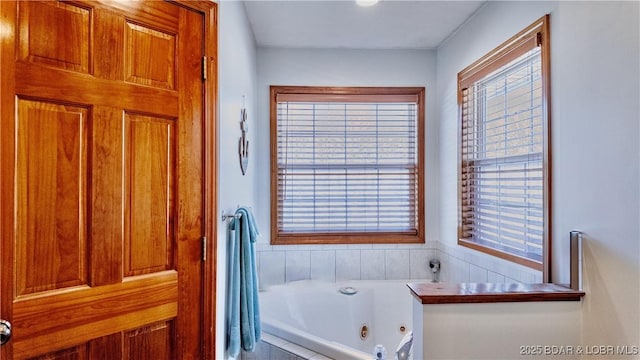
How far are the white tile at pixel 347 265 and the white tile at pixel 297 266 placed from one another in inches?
9.7

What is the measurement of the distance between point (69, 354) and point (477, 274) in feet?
7.33

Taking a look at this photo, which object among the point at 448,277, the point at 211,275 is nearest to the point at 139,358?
the point at 211,275

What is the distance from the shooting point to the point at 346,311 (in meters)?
2.73

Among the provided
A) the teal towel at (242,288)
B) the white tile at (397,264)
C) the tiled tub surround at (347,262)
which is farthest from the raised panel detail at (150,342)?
the white tile at (397,264)

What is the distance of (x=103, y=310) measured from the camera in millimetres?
1248

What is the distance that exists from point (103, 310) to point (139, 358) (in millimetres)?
245

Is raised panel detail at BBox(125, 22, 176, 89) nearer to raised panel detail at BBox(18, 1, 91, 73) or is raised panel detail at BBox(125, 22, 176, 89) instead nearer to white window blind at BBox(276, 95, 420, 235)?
raised panel detail at BBox(18, 1, 91, 73)

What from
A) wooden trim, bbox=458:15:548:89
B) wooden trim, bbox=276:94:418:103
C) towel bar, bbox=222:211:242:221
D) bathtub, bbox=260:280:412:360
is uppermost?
wooden trim, bbox=458:15:548:89

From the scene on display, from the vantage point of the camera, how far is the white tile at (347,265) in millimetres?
3006

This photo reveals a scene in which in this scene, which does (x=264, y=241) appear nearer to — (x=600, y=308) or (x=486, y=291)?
(x=486, y=291)

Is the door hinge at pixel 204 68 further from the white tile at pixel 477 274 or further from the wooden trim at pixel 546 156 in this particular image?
the white tile at pixel 477 274

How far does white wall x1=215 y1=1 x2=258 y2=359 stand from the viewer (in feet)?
5.60

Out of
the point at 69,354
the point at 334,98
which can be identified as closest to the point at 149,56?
the point at 69,354

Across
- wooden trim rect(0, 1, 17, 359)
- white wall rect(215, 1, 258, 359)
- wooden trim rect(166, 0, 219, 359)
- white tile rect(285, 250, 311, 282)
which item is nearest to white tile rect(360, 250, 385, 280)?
white tile rect(285, 250, 311, 282)
